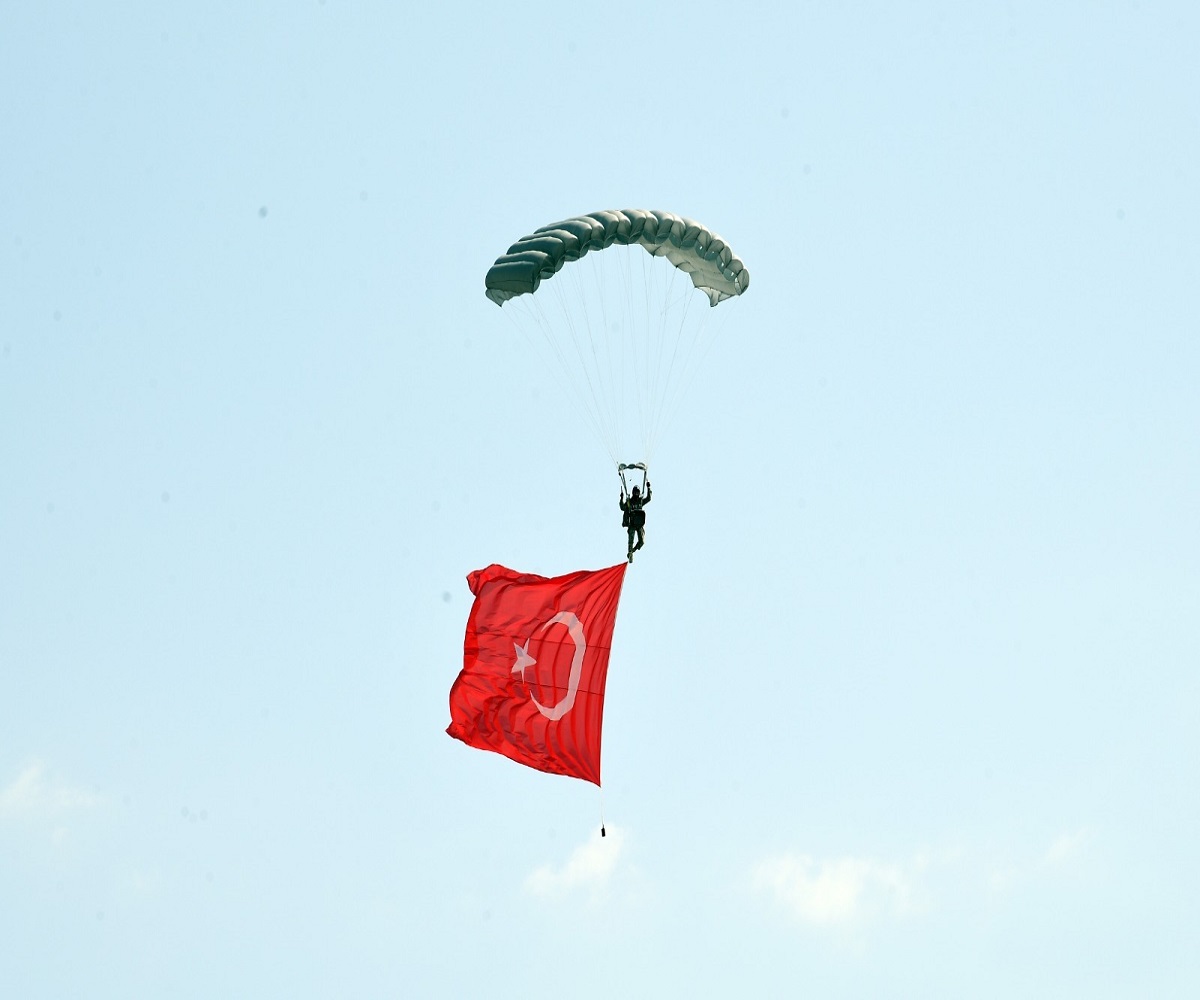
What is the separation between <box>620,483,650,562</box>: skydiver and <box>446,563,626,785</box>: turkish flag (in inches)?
21.5

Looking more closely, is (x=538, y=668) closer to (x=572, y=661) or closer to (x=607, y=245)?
(x=572, y=661)

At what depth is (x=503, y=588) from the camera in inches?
1394

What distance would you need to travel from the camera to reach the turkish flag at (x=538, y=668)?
34.1 m

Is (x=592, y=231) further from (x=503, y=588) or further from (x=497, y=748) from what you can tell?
(x=497, y=748)

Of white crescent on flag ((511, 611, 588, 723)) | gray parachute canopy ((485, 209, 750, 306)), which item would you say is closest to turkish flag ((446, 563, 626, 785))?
white crescent on flag ((511, 611, 588, 723))

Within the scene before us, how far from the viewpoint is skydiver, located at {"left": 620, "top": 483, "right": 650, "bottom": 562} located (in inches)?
1339

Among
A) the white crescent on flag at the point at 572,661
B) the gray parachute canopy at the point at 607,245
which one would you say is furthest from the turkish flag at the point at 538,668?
the gray parachute canopy at the point at 607,245

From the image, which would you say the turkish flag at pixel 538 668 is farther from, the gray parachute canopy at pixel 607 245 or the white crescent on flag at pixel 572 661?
the gray parachute canopy at pixel 607 245

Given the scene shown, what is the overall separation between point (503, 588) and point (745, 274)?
19.9ft

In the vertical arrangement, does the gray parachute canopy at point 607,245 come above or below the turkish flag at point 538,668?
above

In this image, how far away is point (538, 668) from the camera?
34719 millimetres

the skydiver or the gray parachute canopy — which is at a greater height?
the gray parachute canopy

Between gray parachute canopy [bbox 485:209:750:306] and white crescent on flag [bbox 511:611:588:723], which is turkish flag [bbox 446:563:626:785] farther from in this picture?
gray parachute canopy [bbox 485:209:750:306]

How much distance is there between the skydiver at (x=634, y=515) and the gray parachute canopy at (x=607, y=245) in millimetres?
3332
